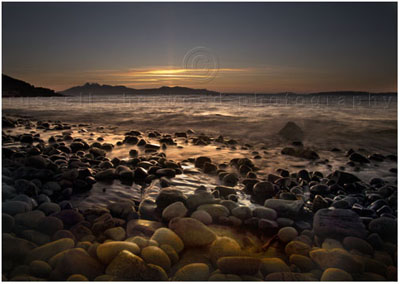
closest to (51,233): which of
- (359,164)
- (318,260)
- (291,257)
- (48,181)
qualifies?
(48,181)

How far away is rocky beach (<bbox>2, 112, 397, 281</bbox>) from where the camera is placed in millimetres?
2238

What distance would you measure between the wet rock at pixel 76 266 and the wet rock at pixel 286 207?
2.05 meters

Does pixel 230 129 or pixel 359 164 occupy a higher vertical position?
pixel 230 129

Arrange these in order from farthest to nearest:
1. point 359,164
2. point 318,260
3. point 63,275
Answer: point 359,164 < point 318,260 < point 63,275

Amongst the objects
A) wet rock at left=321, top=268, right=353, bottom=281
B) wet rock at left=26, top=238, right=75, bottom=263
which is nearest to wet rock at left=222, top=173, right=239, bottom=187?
wet rock at left=321, top=268, right=353, bottom=281

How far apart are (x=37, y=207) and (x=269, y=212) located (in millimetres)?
2728

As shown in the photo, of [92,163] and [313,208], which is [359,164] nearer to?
[313,208]

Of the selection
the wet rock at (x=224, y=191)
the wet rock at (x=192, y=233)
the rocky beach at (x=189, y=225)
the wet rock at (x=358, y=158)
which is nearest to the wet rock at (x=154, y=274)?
the rocky beach at (x=189, y=225)

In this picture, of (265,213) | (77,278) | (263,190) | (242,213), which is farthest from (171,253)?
(263,190)

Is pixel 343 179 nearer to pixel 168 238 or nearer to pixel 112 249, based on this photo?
pixel 168 238

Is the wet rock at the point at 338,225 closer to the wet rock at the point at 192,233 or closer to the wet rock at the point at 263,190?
the wet rock at the point at 263,190

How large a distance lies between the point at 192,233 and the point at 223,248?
1.12 feet

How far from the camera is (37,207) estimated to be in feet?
10.3

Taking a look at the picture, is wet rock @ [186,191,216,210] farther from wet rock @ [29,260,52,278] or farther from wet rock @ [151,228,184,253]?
wet rock @ [29,260,52,278]
